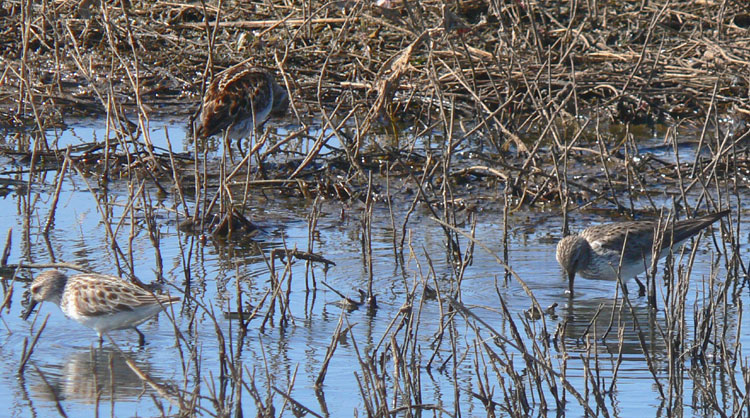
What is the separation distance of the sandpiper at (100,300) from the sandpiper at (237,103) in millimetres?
3247

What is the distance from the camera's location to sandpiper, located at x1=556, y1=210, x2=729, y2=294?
8.07 meters

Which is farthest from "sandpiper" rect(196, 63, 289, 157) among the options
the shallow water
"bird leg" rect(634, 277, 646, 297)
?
"bird leg" rect(634, 277, 646, 297)

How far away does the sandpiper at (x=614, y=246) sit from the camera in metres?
8.07

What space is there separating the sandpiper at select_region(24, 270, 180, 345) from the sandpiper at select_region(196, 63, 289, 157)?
10.7ft

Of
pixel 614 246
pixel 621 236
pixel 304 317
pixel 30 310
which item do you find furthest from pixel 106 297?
pixel 621 236

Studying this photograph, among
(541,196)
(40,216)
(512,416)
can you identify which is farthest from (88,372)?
(541,196)

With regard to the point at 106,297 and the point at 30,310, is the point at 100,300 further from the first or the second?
the point at 30,310

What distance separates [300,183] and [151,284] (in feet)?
9.85

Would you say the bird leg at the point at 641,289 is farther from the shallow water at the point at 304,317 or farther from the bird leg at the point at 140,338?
the bird leg at the point at 140,338

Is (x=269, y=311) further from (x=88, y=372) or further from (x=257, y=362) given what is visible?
(x=88, y=372)

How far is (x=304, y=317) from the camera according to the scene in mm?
7348

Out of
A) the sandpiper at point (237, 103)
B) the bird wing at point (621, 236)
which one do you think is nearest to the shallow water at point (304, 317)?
the bird wing at point (621, 236)

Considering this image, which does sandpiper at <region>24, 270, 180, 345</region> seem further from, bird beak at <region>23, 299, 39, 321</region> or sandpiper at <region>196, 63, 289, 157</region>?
sandpiper at <region>196, 63, 289, 157</region>

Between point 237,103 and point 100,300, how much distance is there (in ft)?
13.7
